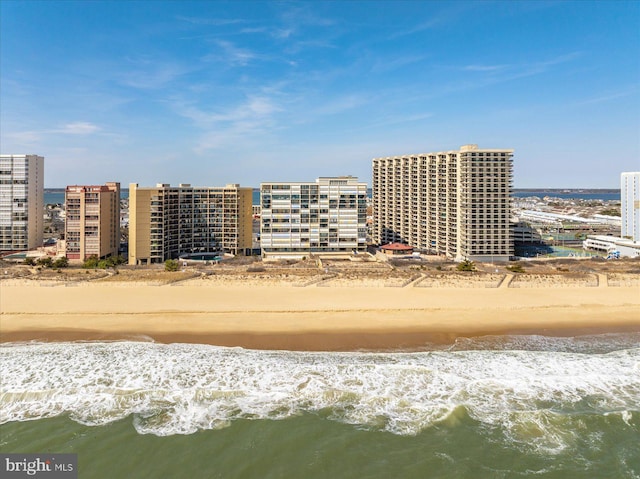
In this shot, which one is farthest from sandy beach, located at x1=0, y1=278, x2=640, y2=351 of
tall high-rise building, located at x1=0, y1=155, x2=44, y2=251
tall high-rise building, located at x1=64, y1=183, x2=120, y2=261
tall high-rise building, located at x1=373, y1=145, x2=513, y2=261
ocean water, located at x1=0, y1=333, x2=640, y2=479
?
tall high-rise building, located at x1=0, y1=155, x2=44, y2=251

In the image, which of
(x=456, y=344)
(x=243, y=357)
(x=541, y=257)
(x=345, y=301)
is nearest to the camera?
(x=243, y=357)

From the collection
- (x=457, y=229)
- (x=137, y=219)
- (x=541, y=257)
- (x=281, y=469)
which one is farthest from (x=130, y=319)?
(x=541, y=257)

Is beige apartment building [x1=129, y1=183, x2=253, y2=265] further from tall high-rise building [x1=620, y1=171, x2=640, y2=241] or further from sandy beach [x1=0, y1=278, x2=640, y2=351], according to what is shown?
tall high-rise building [x1=620, y1=171, x2=640, y2=241]

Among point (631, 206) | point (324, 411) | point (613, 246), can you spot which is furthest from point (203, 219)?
point (631, 206)

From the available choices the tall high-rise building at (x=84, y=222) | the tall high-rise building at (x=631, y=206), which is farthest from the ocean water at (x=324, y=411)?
the tall high-rise building at (x=631, y=206)

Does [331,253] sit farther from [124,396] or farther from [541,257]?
[124,396]

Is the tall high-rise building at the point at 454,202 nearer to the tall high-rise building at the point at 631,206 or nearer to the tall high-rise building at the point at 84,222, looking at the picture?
the tall high-rise building at the point at 631,206

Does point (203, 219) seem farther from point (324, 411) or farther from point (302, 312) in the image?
point (324, 411)

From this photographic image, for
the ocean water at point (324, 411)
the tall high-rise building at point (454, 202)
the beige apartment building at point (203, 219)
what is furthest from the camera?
the beige apartment building at point (203, 219)
